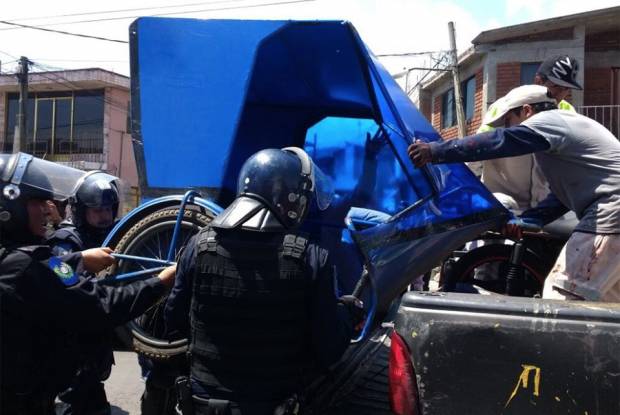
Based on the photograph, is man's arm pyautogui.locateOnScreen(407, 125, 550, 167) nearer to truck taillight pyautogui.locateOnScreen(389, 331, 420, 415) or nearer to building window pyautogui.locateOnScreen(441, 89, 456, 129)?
truck taillight pyautogui.locateOnScreen(389, 331, 420, 415)

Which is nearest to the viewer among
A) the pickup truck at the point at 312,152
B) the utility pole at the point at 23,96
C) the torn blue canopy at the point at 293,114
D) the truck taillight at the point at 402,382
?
the truck taillight at the point at 402,382

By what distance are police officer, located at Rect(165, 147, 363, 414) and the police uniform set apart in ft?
1.08

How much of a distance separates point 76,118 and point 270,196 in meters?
27.8

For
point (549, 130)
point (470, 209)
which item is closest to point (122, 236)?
point (470, 209)

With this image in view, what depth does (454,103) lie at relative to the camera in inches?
712

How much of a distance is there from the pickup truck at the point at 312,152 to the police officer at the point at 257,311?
25cm

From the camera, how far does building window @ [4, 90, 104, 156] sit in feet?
89.6

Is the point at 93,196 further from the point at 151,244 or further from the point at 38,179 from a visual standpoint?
the point at 38,179

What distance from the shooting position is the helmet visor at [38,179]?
2.47 meters

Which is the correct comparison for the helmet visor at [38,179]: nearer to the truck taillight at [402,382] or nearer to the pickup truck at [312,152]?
the pickup truck at [312,152]

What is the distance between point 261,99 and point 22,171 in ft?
6.29

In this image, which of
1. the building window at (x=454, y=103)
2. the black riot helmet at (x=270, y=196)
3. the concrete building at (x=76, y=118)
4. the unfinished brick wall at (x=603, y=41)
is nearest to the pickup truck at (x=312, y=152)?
the black riot helmet at (x=270, y=196)

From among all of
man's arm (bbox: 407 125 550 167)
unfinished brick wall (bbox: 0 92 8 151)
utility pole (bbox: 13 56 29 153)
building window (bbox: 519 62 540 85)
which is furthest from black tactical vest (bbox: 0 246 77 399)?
unfinished brick wall (bbox: 0 92 8 151)

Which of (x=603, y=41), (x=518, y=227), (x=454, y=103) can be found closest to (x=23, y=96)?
(x=454, y=103)
